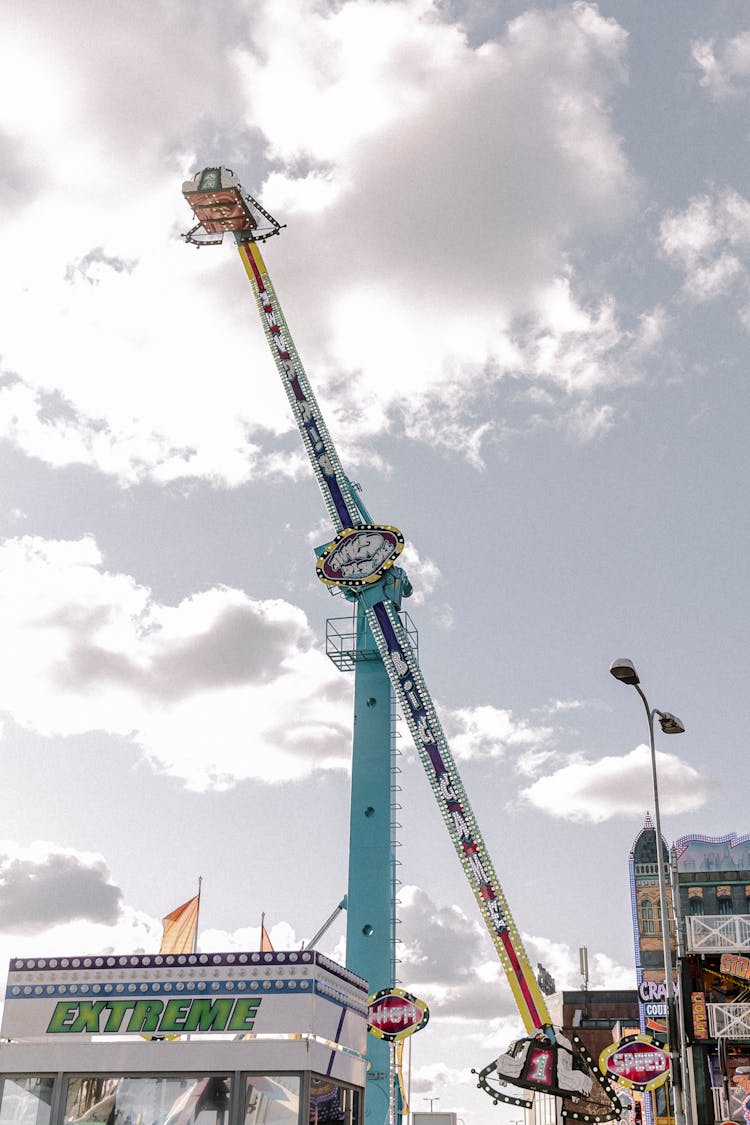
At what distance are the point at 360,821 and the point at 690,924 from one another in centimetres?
1674

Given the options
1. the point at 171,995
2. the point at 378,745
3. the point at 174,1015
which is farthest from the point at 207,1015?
the point at 378,745

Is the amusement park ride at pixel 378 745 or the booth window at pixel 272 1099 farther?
the amusement park ride at pixel 378 745

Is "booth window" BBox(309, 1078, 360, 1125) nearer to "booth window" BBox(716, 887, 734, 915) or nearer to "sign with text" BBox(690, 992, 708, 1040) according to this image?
"sign with text" BBox(690, 992, 708, 1040)

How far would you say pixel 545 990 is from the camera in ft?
349

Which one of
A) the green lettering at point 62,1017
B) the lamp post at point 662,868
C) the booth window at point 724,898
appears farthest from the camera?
the booth window at point 724,898

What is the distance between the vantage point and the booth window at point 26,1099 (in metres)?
19.6

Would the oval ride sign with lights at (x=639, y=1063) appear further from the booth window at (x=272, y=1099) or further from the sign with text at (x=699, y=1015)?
the booth window at (x=272, y=1099)

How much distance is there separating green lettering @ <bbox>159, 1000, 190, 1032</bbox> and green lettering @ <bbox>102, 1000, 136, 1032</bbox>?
63 centimetres

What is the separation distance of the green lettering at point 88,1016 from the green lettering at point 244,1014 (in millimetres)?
2366

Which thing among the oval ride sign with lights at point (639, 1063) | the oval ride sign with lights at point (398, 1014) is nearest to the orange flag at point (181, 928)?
the oval ride sign with lights at point (398, 1014)

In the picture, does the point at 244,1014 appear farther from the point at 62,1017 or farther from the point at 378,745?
the point at 378,745

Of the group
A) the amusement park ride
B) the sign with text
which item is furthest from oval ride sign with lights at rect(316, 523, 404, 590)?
the sign with text

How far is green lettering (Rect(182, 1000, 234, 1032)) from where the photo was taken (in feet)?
65.2

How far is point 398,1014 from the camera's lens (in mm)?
39500
